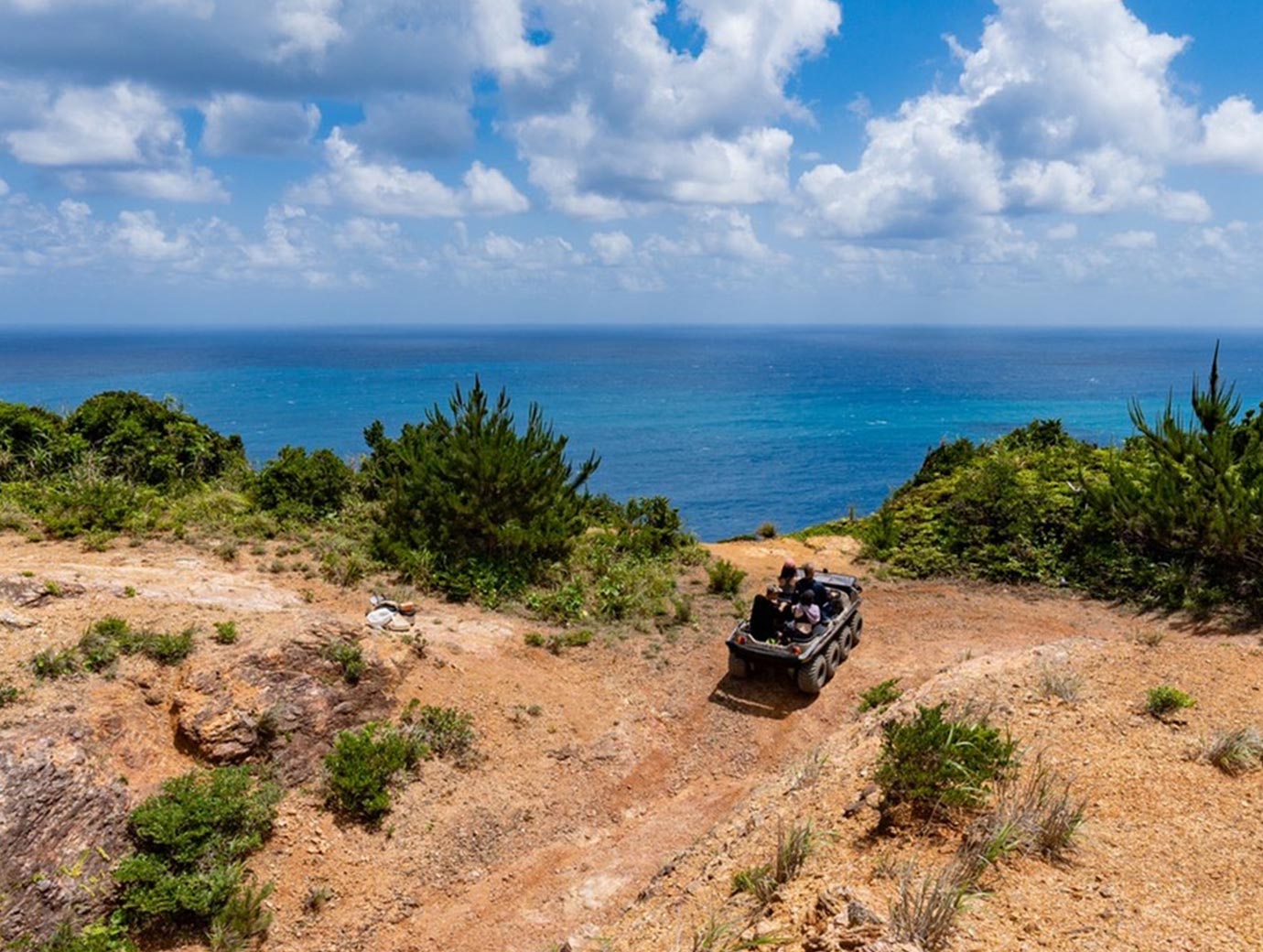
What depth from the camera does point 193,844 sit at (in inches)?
316

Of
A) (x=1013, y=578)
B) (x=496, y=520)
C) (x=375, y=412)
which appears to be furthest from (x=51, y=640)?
(x=375, y=412)

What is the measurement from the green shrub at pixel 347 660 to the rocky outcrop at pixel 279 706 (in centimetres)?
4

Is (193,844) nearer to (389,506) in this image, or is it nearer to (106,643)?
(106,643)

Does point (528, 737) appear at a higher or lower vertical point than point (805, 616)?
lower

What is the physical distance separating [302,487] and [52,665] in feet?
27.4

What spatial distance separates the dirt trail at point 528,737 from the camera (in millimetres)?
8227

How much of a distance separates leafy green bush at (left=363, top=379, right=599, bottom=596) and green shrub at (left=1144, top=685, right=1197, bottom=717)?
1050 centimetres

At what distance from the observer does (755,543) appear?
21.7 m

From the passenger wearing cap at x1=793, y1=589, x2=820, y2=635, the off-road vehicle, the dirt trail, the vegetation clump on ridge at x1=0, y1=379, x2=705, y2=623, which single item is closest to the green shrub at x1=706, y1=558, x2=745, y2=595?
the dirt trail

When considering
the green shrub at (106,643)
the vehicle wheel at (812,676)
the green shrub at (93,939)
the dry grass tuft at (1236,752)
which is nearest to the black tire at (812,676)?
the vehicle wheel at (812,676)

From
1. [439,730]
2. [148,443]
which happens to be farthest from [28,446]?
[439,730]

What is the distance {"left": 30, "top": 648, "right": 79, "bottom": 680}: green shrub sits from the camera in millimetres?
9078

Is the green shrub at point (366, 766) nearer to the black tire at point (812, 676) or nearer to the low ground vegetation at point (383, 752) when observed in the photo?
the low ground vegetation at point (383, 752)

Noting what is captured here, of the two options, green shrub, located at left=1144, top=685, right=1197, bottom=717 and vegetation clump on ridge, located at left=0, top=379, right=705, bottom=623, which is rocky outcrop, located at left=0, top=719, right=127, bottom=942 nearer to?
vegetation clump on ridge, located at left=0, top=379, right=705, bottom=623
